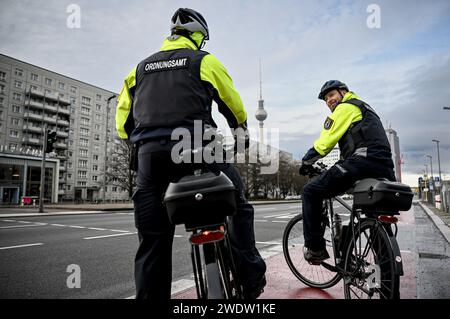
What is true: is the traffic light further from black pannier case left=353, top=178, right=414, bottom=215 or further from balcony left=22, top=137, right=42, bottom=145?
balcony left=22, top=137, right=42, bottom=145

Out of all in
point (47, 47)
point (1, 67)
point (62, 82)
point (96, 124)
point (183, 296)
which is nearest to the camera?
point (183, 296)

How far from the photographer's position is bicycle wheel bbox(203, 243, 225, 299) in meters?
1.71

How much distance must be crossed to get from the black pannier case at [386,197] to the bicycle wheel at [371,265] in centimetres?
15

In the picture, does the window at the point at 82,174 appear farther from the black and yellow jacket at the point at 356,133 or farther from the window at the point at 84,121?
the black and yellow jacket at the point at 356,133

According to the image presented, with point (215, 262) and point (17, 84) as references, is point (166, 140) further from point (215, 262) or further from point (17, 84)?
point (17, 84)

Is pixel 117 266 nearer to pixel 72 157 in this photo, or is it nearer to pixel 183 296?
pixel 183 296

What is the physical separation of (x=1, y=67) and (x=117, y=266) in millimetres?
66028

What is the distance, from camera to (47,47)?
10.3m

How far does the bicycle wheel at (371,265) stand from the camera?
7.90ft

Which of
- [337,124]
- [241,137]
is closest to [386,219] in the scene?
[337,124]

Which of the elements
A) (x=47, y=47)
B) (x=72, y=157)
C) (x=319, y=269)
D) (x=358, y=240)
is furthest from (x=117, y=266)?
(x=72, y=157)

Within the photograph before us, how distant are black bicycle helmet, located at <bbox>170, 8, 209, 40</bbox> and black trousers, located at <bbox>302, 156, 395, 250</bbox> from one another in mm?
1685

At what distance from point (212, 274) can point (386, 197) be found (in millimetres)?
1526

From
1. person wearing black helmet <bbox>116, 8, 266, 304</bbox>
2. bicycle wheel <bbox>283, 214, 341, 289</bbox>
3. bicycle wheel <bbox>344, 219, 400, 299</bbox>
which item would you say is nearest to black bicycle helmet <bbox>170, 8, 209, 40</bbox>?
person wearing black helmet <bbox>116, 8, 266, 304</bbox>
